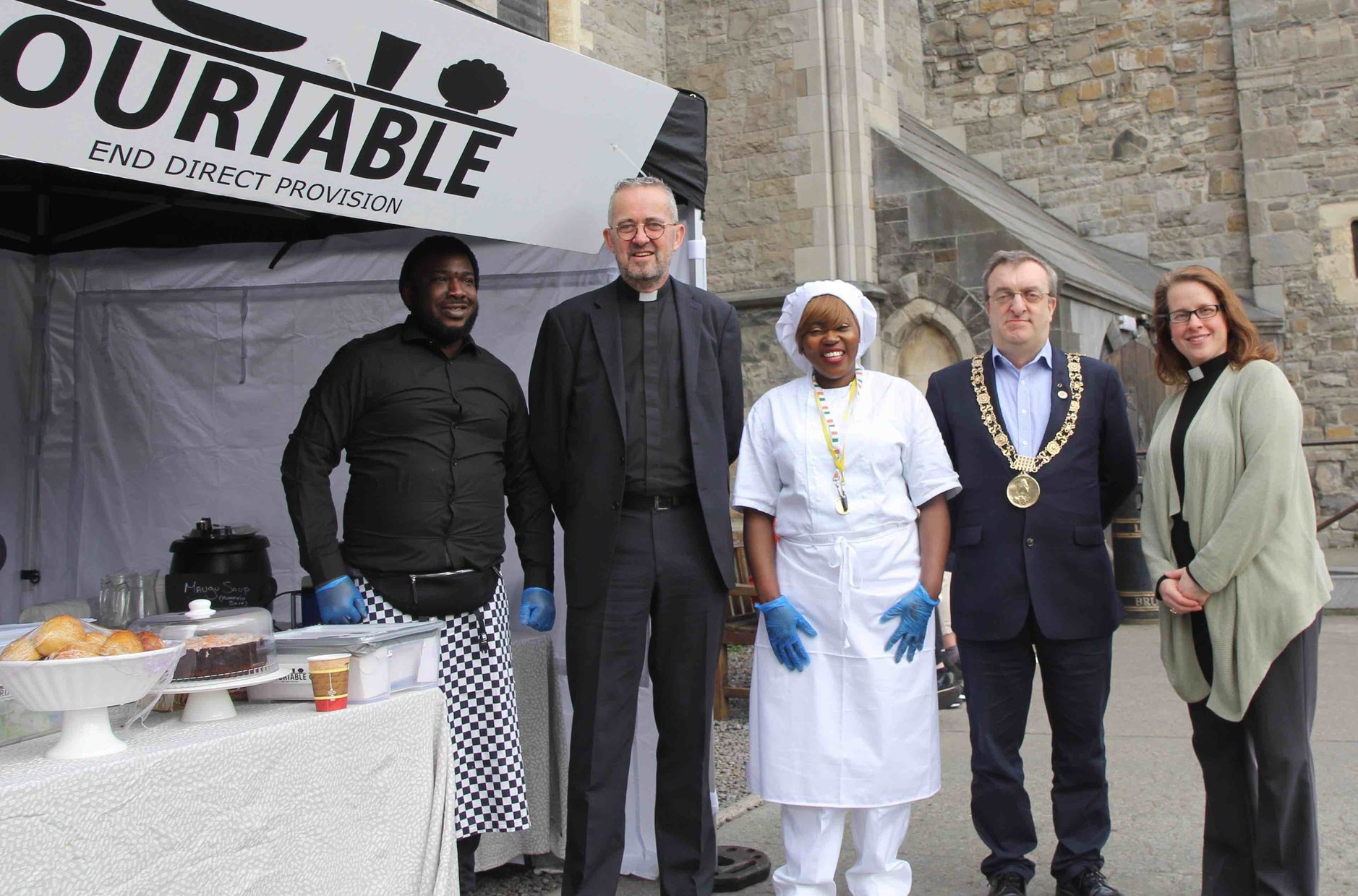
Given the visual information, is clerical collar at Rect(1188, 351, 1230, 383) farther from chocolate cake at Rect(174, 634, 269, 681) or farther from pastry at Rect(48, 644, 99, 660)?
pastry at Rect(48, 644, 99, 660)

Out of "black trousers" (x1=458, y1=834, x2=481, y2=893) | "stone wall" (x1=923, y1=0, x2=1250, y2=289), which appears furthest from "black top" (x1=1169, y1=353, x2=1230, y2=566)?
"stone wall" (x1=923, y1=0, x2=1250, y2=289)

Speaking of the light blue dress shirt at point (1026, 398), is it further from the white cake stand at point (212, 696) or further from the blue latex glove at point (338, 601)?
the white cake stand at point (212, 696)

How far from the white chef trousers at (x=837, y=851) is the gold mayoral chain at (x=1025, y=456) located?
2.77 ft

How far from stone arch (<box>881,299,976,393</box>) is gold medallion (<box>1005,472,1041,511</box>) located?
857 centimetres

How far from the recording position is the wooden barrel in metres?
8.50

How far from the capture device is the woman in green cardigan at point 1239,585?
9.27ft

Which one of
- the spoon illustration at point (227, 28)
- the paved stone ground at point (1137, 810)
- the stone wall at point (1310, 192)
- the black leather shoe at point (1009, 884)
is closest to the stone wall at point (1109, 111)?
the stone wall at point (1310, 192)

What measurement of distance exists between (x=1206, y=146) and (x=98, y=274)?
1314 cm

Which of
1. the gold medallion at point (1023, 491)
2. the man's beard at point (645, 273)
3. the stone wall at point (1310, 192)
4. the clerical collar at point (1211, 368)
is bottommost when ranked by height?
the gold medallion at point (1023, 491)

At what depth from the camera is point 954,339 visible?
38.3 ft

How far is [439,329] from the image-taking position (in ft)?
11.0

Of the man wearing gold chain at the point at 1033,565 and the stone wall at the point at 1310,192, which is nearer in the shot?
the man wearing gold chain at the point at 1033,565

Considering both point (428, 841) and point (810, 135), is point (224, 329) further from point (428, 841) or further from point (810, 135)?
point (810, 135)

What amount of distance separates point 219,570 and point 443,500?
1.30 metres
